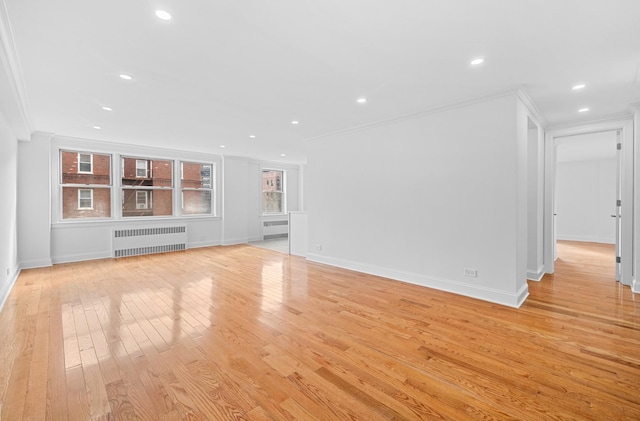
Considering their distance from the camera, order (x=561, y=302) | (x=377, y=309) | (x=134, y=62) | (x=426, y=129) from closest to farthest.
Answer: (x=134, y=62), (x=377, y=309), (x=561, y=302), (x=426, y=129)

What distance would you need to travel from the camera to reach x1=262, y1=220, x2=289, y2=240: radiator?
9.02 m

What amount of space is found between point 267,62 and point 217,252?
521cm

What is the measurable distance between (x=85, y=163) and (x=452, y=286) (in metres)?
7.47

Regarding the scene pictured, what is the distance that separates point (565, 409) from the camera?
1.64m

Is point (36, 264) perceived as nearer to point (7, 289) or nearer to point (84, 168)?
point (7, 289)

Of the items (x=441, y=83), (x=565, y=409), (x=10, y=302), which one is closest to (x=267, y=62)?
(x=441, y=83)

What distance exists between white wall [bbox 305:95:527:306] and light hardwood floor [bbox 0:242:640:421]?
393 millimetres

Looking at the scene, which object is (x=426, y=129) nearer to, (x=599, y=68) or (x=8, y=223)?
(x=599, y=68)

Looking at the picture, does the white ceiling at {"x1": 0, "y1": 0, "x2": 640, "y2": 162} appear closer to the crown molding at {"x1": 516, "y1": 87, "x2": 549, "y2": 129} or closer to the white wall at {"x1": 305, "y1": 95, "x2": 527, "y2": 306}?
the crown molding at {"x1": 516, "y1": 87, "x2": 549, "y2": 129}

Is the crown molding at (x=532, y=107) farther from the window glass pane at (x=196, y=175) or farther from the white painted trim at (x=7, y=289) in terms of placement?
the window glass pane at (x=196, y=175)

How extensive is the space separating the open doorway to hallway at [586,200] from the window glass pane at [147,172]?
32.0ft

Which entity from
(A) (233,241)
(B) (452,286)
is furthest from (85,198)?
(B) (452,286)

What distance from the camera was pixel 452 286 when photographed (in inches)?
145

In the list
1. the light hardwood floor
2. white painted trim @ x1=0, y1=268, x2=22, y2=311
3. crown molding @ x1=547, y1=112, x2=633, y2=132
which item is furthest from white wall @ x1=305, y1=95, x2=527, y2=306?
white painted trim @ x1=0, y1=268, x2=22, y2=311
